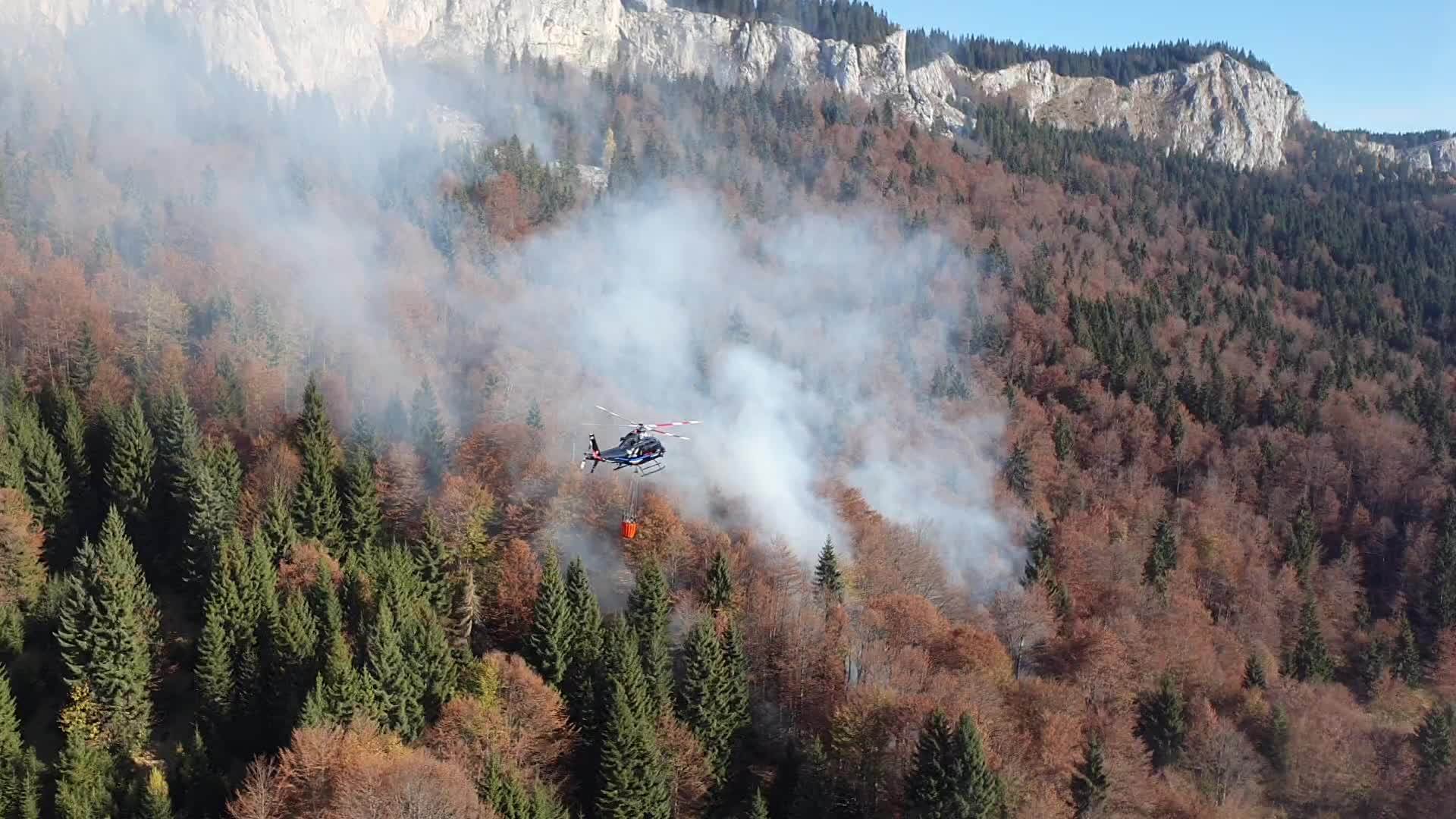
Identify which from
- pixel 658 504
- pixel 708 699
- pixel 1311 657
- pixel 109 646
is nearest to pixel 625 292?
pixel 658 504

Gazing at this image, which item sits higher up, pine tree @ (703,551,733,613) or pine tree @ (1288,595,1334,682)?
pine tree @ (703,551,733,613)

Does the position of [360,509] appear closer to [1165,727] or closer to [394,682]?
[394,682]

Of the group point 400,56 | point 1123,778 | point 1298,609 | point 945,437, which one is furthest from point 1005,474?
point 400,56

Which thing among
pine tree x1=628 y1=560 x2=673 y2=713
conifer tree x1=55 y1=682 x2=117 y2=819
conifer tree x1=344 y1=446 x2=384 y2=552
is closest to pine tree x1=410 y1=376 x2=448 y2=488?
conifer tree x1=344 y1=446 x2=384 y2=552

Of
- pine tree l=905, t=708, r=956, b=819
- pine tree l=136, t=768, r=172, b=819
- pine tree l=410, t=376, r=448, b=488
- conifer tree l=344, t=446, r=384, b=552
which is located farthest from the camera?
pine tree l=410, t=376, r=448, b=488

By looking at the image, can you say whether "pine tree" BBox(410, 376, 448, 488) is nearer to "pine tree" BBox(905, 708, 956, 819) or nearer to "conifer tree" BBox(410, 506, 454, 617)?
"conifer tree" BBox(410, 506, 454, 617)

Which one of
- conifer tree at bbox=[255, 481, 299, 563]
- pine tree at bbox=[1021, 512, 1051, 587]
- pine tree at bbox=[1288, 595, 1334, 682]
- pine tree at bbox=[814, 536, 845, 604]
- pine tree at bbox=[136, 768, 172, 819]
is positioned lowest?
pine tree at bbox=[1288, 595, 1334, 682]

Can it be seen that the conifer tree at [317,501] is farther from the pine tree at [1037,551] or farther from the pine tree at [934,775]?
the pine tree at [1037,551]
